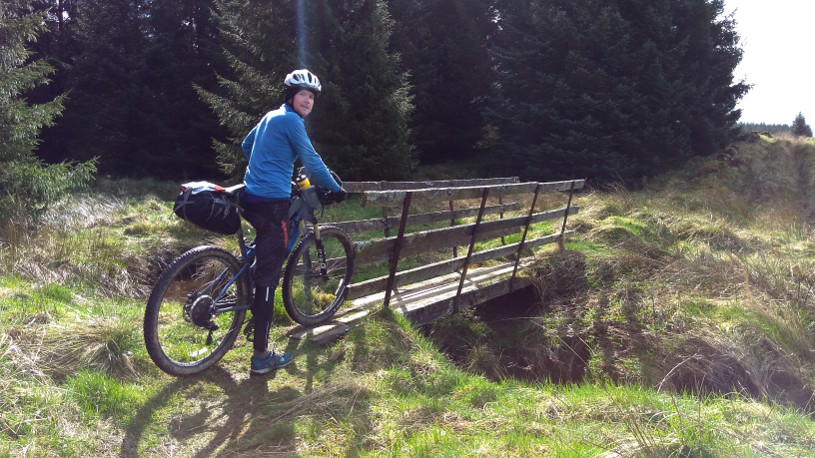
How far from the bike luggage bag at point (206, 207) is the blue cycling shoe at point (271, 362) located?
952 millimetres

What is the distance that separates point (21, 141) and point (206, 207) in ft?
20.6

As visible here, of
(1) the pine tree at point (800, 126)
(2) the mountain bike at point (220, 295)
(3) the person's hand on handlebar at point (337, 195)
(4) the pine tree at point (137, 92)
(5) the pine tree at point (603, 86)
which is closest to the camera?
(2) the mountain bike at point (220, 295)

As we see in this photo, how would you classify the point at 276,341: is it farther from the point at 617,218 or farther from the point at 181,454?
the point at 617,218

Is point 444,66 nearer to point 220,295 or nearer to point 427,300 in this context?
point 427,300

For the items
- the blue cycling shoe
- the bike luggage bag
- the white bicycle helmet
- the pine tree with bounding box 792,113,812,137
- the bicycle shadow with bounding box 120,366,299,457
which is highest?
the pine tree with bounding box 792,113,812,137

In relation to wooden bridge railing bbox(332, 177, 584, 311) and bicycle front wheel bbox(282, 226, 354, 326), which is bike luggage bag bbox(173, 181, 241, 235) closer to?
bicycle front wheel bbox(282, 226, 354, 326)

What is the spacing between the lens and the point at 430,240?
202 inches

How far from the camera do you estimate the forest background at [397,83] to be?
12.6 meters

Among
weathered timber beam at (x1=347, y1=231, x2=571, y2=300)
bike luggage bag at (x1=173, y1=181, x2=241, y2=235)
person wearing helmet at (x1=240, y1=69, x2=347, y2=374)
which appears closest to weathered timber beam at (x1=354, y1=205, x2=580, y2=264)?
weathered timber beam at (x1=347, y1=231, x2=571, y2=300)

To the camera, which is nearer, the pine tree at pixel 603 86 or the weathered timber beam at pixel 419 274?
the weathered timber beam at pixel 419 274

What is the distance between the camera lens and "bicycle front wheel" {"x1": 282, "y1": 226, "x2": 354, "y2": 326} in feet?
14.2

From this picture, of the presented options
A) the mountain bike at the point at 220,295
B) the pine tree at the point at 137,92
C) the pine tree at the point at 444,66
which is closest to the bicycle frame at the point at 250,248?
the mountain bike at the point at 220,295

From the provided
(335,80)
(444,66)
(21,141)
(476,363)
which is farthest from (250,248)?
(444,66)

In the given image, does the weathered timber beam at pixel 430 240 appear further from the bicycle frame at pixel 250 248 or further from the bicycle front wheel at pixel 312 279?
Answer: the bicycle frame at pixel 250 248
